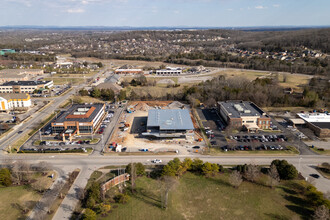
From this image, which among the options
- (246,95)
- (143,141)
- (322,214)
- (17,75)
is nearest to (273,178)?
(322,214)

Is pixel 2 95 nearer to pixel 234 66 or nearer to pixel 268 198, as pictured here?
pixel 268 198

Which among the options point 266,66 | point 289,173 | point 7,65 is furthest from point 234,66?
point 7,65

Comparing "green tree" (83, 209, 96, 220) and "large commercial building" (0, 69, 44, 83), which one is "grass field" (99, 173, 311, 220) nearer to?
"green tree" (83, 209, 96, 220)

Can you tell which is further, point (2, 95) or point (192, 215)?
point (2, 95)

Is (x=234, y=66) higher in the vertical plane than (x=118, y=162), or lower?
higher

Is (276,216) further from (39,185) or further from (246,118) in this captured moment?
(39,185)

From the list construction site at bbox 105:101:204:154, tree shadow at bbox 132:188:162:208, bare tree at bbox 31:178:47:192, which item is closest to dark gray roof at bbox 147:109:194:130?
construction site at bbox 105:101:204:154
